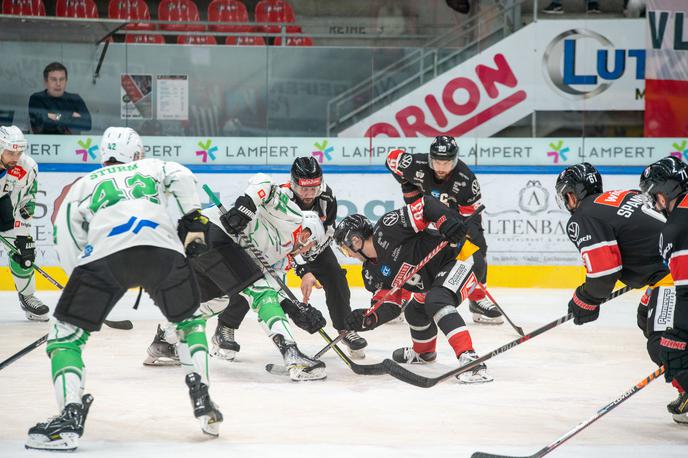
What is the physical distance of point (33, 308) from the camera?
21.6ft

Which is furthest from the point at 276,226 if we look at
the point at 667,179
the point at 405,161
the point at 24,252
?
the point at 24,252

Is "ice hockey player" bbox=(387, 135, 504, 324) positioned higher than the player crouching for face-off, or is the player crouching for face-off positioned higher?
"ice hockey player" bbox=(387, 135, 504, 324)

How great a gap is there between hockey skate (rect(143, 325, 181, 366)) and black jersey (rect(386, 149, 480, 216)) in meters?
1.95

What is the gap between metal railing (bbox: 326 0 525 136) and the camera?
8.75 meters

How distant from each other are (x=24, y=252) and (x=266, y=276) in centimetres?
229

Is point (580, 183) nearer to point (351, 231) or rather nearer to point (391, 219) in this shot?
point (391, 219)

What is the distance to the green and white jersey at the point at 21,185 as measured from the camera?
6.48 metres

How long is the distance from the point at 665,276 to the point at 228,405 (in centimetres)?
181

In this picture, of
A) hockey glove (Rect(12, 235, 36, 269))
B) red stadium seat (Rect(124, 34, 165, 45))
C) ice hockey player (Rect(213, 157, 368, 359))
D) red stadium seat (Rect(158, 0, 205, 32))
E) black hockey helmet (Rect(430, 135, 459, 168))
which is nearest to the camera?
ice hockey player (Rect(213, 157, 368, 359))

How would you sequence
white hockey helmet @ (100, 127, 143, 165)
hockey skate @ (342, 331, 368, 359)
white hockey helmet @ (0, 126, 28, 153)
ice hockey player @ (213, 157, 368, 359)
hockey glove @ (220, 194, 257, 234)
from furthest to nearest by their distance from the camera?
white hockey helmet @ (0, 126, 28, 153) → hockey skate @ (342, 331, 368, 359) → ice hockey player @ (213, 157, 368, 359) → hockey glove @ (220, 194, 257, 234) → white hockey helmet @ (100, 127, 143, 165)

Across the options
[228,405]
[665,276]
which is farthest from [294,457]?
[665,276]

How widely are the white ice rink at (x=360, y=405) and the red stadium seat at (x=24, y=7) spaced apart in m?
3.54

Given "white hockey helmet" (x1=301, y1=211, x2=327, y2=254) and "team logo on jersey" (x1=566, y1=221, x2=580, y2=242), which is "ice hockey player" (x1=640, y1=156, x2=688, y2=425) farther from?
"white hockey helmet" (x1=301, y1=211, x2=327, y2=254)

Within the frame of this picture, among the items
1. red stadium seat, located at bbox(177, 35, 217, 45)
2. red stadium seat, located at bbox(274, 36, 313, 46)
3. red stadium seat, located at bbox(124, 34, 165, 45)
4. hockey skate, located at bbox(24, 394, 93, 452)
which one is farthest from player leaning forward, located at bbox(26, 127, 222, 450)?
red stadium seat, located at bbox(274, 36, 313, 46)
